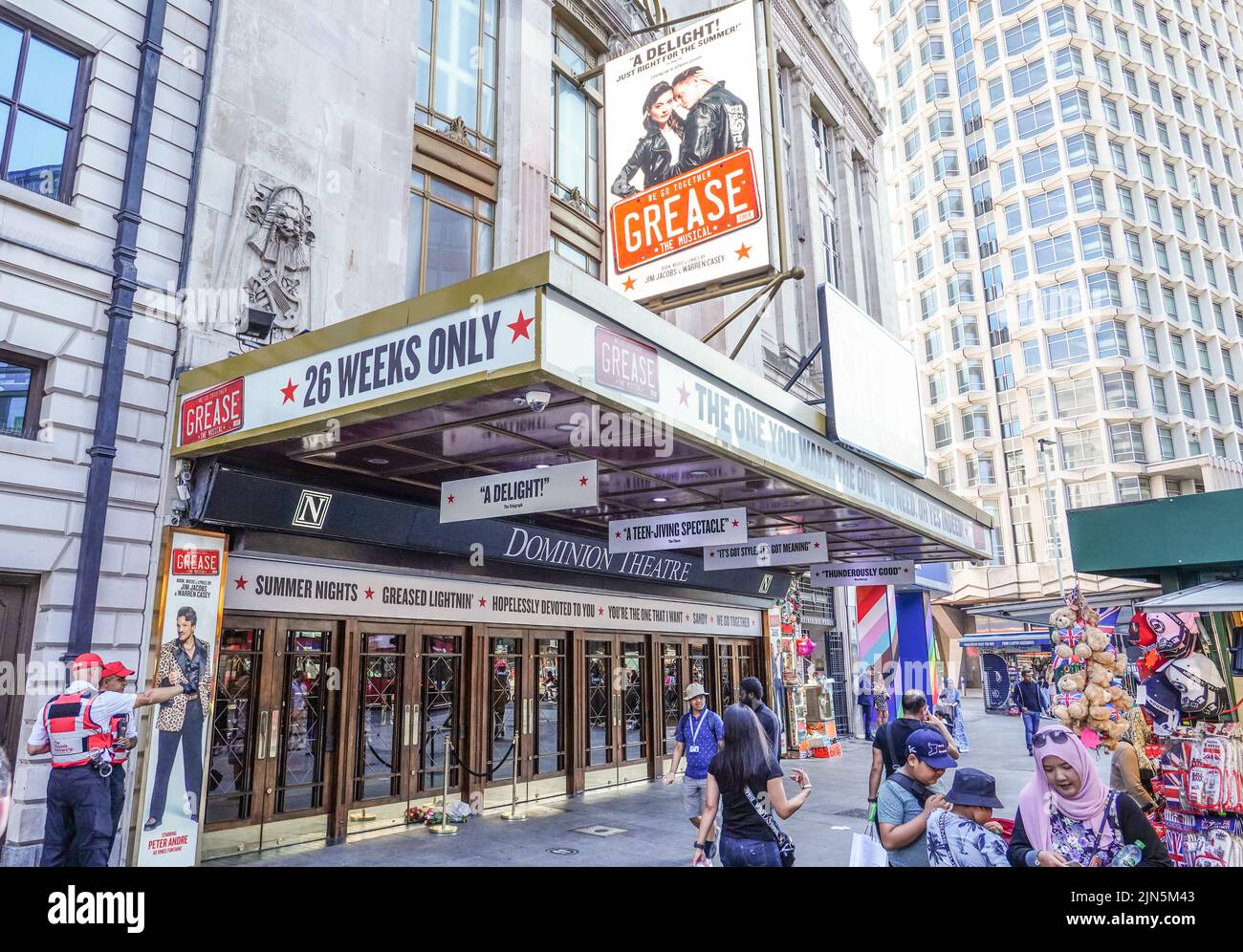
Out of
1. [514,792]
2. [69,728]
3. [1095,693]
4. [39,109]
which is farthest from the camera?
[514,792]

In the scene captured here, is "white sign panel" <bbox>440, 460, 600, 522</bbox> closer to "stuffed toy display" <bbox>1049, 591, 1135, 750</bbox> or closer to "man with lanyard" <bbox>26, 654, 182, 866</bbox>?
"man with lanyard" <bbox>26, 654, 182, 866</bbox>

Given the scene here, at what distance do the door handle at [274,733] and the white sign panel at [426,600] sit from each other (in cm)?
117

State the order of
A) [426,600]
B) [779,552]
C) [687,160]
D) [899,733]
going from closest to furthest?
[899,733], [426,600], [687,160], [779,552]

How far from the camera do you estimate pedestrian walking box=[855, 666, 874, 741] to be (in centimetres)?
2344

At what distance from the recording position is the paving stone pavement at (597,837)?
29.5 feet

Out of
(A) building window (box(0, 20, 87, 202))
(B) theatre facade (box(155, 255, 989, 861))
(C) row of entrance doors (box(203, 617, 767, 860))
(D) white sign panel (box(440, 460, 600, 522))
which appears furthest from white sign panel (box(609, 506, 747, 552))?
(A) building window (box(0, 20, 87, 202))

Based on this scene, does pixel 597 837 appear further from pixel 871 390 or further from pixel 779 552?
pixel 871 390

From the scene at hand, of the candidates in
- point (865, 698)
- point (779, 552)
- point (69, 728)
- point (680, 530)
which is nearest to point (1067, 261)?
point (865, 698)

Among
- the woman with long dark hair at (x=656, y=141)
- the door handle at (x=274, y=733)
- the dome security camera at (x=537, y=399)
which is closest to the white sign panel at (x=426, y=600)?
the door handle at (x=274, y=733)

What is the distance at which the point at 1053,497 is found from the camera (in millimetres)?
49312

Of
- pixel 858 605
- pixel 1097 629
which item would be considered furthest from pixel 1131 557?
pixel 858 605

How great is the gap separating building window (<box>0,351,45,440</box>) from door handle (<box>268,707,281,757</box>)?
12.7 ft

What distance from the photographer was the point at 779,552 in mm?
13297

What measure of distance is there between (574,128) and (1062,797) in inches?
596
